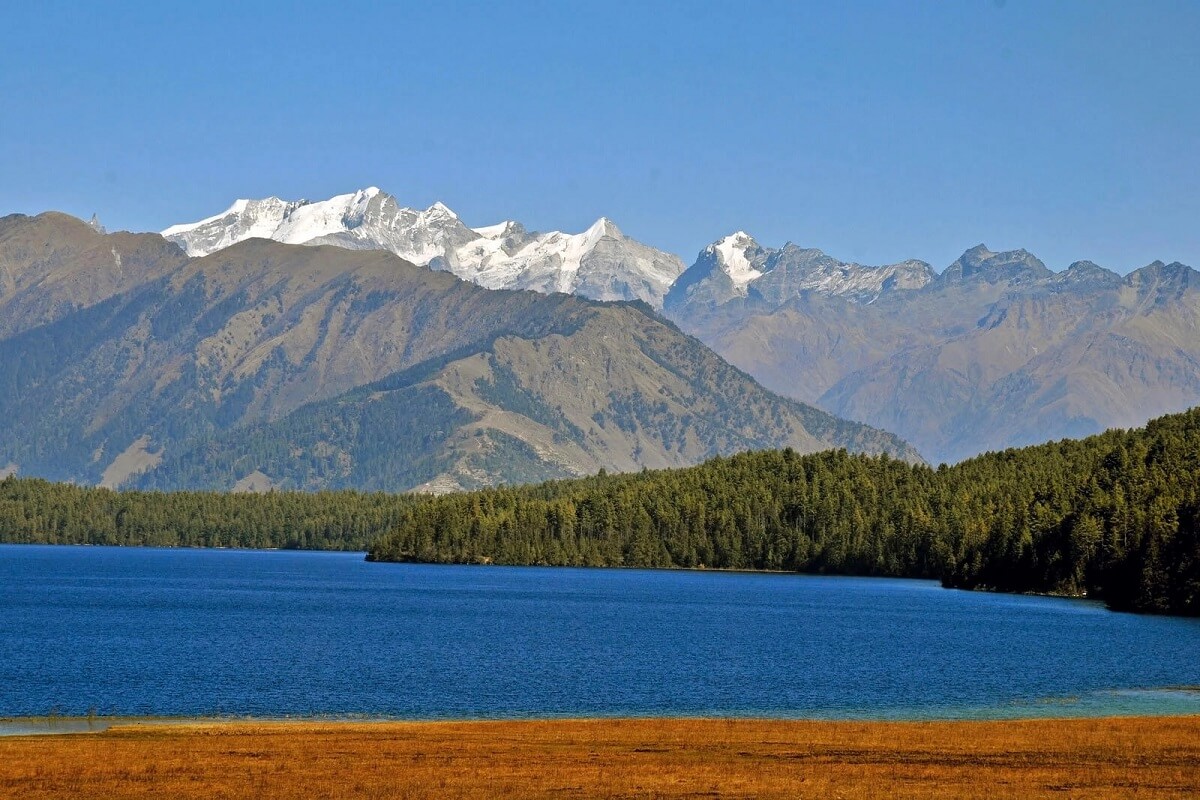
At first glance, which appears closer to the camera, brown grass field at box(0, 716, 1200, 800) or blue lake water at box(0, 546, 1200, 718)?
brown grass field at box(0, 716, 1200, 800)

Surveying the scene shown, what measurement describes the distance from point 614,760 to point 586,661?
53.7 metres

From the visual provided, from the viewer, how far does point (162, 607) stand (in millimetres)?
176750

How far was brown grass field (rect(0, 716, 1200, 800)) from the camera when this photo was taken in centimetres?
5372

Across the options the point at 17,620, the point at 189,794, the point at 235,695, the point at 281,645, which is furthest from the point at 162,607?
the point at 189,794

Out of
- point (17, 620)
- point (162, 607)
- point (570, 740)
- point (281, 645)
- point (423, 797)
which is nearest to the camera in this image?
point (423, 797)

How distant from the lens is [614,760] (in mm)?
61219

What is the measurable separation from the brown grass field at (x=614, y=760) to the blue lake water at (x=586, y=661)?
12449 millimetres

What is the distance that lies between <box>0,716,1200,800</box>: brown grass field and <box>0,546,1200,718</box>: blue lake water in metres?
12.4

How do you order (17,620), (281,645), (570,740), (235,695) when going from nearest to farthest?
(570,740)
(235,695)
(281,645)
(17,620)

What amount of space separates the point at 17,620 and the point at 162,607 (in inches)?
1104

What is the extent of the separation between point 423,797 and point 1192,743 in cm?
3062

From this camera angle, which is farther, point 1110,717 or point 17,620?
point 17,620

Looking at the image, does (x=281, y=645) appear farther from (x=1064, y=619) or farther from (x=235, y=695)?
(x=1064, y=619)

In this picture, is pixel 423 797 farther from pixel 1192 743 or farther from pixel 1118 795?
pixel 1192 743
